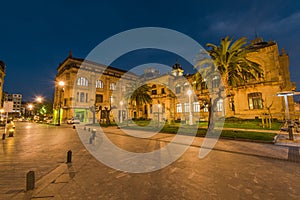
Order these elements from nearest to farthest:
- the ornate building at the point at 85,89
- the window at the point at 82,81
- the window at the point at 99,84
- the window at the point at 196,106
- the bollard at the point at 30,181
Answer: the bollard at the point at 30,181 → the window at the point at 196,106 → the ornate building at the point at 85,89 → the window at the point at 82,81 → the window at the point at 99,84

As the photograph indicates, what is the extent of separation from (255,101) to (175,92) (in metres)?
17.2

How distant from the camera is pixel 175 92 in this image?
37000mm

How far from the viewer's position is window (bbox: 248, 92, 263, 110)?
24112mm

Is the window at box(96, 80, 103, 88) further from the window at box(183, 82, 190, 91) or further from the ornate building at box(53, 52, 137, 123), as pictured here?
the window at box(183, 82, 190, 91)

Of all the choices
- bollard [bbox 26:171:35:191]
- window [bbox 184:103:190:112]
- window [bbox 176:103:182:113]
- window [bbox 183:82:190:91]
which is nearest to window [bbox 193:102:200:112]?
window [bbox 184:103:190:112]

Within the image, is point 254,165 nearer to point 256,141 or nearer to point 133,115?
point 256,141

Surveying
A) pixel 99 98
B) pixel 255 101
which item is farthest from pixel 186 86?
pixel 99 98

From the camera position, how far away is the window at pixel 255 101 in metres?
24.1

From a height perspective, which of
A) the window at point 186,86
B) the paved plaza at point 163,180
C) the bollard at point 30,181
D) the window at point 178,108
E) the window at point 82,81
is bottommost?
the paved plaza at point 163,180

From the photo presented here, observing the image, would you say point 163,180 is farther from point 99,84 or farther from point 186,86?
point 99,84

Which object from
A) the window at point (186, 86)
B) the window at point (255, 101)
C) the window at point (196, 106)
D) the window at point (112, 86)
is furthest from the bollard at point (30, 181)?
the window at point (112, 86)

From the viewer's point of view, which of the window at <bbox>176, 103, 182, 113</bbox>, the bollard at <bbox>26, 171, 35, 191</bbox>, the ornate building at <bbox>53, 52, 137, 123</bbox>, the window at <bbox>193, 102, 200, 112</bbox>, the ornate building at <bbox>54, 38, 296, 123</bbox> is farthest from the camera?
the ornate building at <bbox>53, 52, 137, 123</bbox>

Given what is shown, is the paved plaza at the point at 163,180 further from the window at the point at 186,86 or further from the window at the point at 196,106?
the window at the point at 186,86

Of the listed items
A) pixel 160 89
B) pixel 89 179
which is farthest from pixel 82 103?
pixel 89 179
